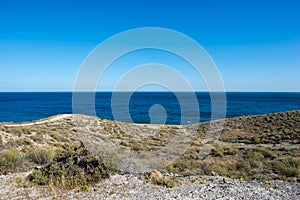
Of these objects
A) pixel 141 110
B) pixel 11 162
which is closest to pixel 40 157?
pixel 11 162

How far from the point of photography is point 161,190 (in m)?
7.34

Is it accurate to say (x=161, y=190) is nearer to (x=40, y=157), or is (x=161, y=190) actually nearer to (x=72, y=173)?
(x=72, y=173)

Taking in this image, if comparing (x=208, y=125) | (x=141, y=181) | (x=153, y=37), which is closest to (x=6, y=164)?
(x=141, y=181)

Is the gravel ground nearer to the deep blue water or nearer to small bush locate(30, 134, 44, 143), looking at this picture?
small bush locate(30, 134, 44, 143)

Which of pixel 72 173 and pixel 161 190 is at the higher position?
pixel 72 173

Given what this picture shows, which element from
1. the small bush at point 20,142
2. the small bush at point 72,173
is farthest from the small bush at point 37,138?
the small bush at point 72,173

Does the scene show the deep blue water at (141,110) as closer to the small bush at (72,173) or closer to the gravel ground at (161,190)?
the small bush at (72,173)

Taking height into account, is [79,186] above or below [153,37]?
below

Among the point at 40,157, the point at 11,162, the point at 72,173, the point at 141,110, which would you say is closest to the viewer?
the point at 72,173

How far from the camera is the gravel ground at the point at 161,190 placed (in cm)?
685

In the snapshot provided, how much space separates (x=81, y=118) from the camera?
2859 centimetres

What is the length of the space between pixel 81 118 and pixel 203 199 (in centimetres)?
2404

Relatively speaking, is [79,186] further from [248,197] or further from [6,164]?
[248,197]

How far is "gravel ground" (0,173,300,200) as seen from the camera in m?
6.85
